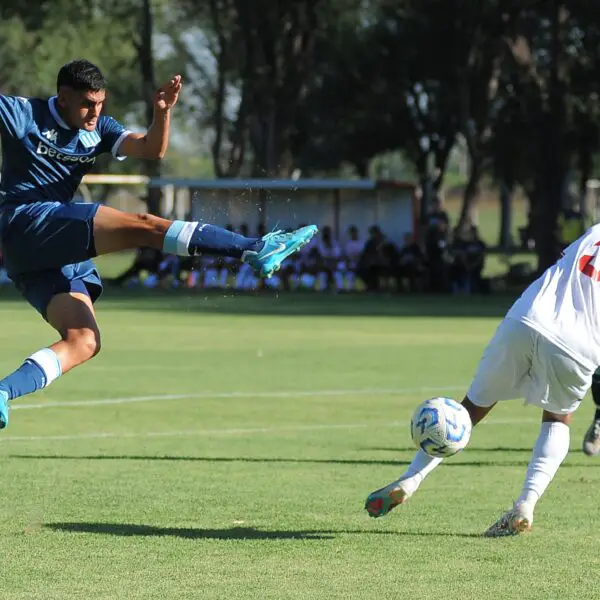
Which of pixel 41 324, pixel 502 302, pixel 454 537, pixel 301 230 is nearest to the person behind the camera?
pixel 454 537

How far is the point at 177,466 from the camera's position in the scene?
34.3 feet

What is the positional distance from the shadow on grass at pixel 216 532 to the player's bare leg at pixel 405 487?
0.70 ft

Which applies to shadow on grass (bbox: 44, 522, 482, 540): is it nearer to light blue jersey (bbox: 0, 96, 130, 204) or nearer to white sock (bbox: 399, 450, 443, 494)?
white sock (bbox: 399, 450, 443, 494)

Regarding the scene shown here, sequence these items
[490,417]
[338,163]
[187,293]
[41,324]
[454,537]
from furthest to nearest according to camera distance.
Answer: [338,163] → [187,293] → [41,324] → [490,417] → [454,537]

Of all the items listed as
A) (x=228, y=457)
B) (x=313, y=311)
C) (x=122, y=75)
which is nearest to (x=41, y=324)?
(x=313, y=311)

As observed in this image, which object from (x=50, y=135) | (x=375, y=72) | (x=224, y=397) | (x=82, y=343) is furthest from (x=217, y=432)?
(x=375, y=72)

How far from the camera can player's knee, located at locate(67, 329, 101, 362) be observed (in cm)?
853

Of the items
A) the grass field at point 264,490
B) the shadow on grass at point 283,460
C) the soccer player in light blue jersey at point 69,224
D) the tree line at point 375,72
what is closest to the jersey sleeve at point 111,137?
the soccer player in light blue jersey at point 69,224

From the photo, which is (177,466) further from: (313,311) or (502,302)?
(502,302)

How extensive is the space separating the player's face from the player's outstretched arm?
13.4 inches

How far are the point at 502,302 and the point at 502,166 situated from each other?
26.6 meters

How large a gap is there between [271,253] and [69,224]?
1120 mm

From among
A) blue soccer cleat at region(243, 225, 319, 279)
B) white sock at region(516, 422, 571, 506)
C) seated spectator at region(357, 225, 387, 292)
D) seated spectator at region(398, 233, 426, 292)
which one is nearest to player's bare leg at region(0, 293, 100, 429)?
blue soccer cleat at region(243, 225, 319, 279)

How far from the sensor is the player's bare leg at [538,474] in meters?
7.66
